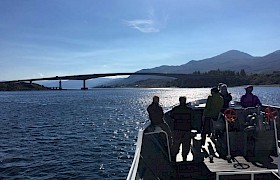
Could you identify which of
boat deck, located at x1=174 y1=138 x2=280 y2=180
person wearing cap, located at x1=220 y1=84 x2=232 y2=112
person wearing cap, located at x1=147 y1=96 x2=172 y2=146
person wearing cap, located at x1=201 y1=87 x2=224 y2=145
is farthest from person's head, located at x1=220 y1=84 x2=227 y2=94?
person wearing cap, located at x1=147 y1=96 x2=172 y2=146

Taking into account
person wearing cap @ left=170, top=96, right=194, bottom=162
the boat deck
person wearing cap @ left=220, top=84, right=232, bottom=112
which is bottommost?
the boat deck

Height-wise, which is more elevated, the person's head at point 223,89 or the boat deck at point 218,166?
the person's head at point 223,89

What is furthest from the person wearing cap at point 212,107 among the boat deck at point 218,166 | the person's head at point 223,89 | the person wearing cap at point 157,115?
the person wearing cap at point 157,115

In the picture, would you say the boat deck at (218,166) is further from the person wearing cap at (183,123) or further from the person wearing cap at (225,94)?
the person wearing cap at (225,94)

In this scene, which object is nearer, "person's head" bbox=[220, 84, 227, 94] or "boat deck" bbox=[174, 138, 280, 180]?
"boat deck" bbox=[174, 138, 280, 180]

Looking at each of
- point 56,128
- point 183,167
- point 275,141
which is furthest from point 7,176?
point 56,128

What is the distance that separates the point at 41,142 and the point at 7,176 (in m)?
8.49

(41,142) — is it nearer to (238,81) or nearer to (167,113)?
(167,113)

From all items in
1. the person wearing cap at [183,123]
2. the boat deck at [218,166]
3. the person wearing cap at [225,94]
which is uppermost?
the person wearing cap at [225,94]

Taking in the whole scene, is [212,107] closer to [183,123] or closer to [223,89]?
[223,89]

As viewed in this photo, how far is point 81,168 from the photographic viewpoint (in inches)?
621

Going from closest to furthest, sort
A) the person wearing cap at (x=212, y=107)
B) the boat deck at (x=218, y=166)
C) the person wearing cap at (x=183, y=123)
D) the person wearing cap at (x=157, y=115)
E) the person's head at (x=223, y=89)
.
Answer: the boat deck at (x=218, y=166)
the person wearing cap at (x=183, y=123)
the person wearing cap at (x=157, y=115)
the person wearing cap at (x=212, y=107)
the person's head at (x=223, y=89)

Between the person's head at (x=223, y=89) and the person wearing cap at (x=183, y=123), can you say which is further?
the person's head at (x=223, y=89)

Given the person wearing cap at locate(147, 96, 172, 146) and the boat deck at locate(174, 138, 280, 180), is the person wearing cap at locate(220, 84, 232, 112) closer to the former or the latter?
the boat deck at locate(174, 138, 280, 180)
